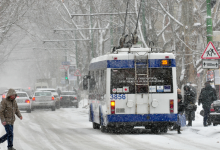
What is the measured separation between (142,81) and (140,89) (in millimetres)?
249

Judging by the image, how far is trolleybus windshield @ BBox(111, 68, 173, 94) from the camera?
17359 mm

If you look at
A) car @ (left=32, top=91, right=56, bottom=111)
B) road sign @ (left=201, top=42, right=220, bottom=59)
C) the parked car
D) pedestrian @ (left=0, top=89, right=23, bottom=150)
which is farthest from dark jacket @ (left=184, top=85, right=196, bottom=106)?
car @ (left=32, top=91, right=56, bottom=111)

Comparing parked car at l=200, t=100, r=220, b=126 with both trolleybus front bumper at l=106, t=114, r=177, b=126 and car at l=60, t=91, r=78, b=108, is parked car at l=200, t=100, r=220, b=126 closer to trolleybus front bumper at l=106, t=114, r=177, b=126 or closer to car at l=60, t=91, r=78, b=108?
trolleybus front bumper at l=106, t=114, r=177, b=126

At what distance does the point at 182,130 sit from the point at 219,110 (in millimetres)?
1343

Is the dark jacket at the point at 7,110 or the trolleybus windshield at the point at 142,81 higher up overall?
the trolleybus windshield at the point at 142,81

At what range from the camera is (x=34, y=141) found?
15.8m

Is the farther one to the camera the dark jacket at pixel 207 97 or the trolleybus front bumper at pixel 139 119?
the dark jacket at pixel 207 97

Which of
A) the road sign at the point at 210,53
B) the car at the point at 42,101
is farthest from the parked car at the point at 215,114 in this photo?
the car at the point at 42,101

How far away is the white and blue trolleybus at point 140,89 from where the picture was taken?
56.9ft

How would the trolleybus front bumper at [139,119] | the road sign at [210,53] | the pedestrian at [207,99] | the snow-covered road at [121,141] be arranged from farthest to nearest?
the pedestrian at [207,99] → the road sign at [210,53] → the trolleybus front bumper at [139,119] → the snow-covered road at [121,141]

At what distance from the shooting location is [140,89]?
17.4m

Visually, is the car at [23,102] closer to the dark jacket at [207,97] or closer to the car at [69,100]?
the car at [69,100]

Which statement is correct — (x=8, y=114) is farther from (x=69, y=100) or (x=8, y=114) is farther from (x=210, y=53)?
(x=69, y=100)

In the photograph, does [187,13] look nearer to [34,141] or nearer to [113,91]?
→ [113,91]
